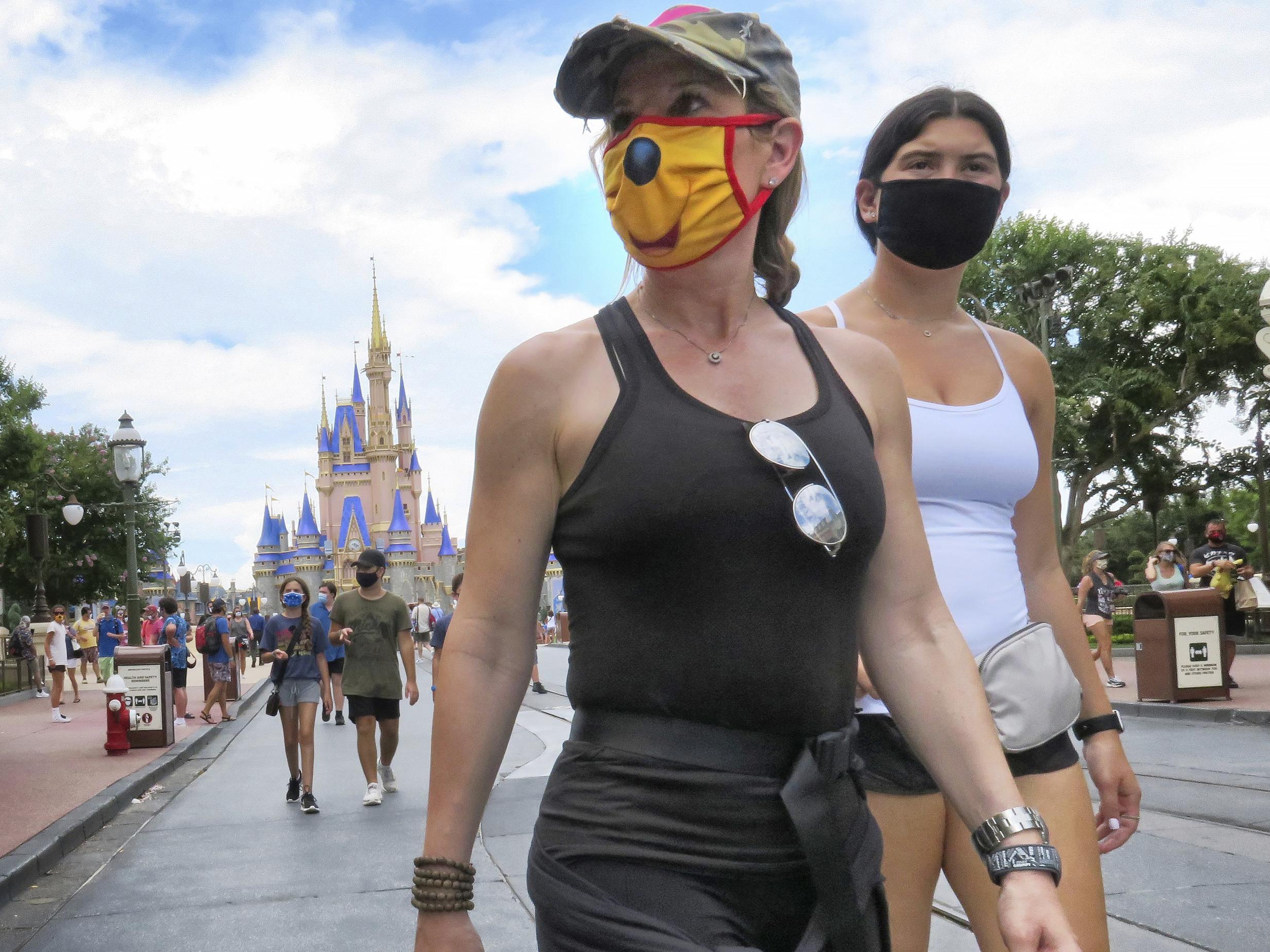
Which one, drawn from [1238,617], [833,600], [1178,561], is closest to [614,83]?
[833,600]

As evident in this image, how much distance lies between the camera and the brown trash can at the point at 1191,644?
1420 centimetres

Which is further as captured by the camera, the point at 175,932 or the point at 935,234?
the point at 175,932

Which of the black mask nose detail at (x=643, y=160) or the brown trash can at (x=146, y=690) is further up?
the black mask nose detail at (x=643, y=160)

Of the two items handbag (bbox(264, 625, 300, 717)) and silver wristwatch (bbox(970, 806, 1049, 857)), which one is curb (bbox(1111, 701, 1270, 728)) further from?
silver wristwatch (bbox(970, 806, 1049, 857))

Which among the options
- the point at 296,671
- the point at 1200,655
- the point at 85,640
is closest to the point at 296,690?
the point at 296,671

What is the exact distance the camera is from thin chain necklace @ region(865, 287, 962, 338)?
2.85 metres

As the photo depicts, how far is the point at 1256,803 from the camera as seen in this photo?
8.16 meters

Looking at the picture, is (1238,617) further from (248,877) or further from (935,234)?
(935,234)

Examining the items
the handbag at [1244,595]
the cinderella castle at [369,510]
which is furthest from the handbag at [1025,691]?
the cinderella castle at [369,510]

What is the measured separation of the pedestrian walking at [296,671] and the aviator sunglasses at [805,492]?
9.36m

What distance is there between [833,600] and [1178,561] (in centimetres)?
1813

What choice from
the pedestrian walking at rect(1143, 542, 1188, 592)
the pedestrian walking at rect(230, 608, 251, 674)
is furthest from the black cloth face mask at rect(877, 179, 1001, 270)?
the pedestrian walking at rect(230, 608, 251, 674)

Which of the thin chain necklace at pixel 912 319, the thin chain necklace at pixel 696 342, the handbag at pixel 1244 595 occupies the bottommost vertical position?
the handbag at pixel 1244 595

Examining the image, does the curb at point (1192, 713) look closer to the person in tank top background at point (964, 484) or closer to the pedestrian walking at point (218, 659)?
the person in tank top background at point (964, 484)
